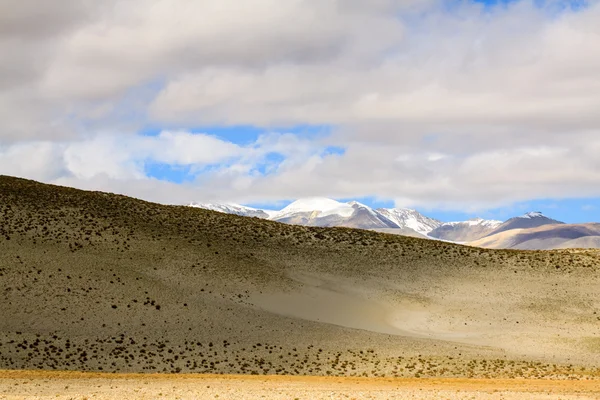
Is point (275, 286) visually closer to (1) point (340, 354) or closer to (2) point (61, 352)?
(1) point (340, 354)

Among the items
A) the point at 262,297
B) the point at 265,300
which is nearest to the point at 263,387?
the point at 265,300

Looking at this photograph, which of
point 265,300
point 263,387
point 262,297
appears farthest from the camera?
point 262,297

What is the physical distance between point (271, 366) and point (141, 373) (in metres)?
10.0

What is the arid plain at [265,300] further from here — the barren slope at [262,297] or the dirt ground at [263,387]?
the dirt ground at [263,387]

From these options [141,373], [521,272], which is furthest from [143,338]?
[521,272]

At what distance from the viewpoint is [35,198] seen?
9350 cm

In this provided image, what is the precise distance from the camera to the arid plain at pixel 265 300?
5772 centimetres

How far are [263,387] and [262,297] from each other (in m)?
35.0

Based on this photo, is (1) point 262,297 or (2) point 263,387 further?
(1) point 262,297

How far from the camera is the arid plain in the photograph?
189 ft

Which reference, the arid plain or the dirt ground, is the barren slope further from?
the dirt ground

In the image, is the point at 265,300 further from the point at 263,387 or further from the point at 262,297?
the point at 263,387

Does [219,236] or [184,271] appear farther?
[219,236]

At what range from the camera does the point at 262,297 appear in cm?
7769
